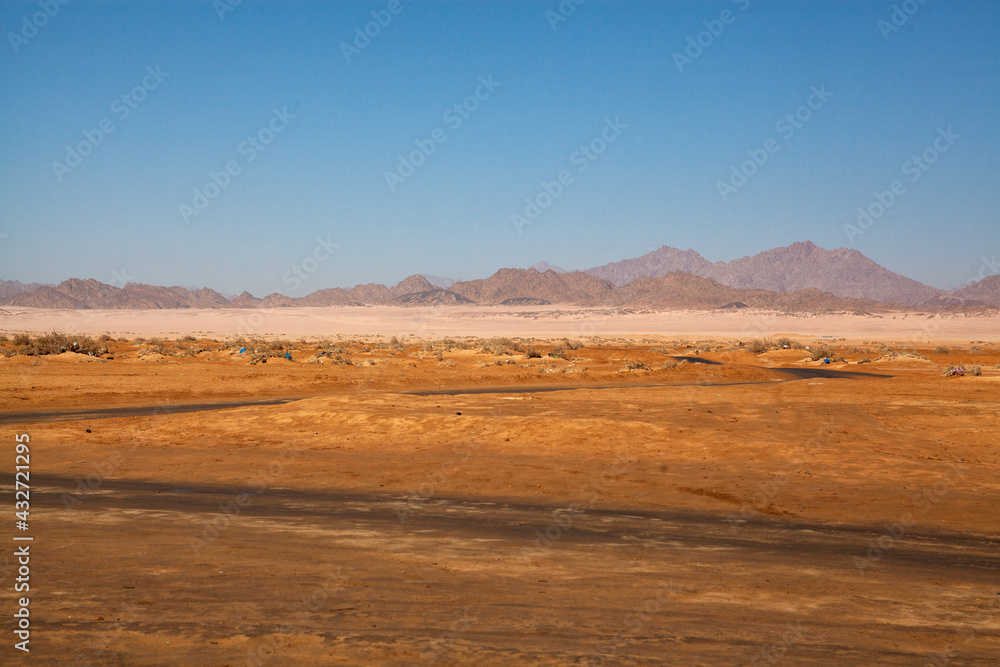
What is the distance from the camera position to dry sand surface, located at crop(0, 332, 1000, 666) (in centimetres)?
595

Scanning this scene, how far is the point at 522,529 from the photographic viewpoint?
1031 cm

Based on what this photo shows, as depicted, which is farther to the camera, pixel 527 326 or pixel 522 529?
pixel 527 326

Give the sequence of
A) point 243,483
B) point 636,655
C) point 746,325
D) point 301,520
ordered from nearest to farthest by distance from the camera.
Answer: point 636,655, point 301,520, point 243,483, point 746,325

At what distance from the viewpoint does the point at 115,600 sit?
6590 mm

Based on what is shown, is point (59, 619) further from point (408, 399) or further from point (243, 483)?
point (408, 399)

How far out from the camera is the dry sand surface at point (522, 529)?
19.5ft

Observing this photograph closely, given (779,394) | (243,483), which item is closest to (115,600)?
(243,483)

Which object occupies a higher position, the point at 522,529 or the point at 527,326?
the point at 527,326

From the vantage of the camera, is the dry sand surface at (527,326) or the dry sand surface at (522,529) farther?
the dry sand surface at (527,326)

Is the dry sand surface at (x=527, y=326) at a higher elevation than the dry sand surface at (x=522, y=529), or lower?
higher

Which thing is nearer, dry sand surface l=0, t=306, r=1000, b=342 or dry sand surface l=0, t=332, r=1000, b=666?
dry sand surface l=0, t=332, r=1000, b=666

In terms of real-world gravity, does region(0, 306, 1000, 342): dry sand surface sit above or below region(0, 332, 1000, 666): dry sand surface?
above

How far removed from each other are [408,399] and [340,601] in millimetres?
17842

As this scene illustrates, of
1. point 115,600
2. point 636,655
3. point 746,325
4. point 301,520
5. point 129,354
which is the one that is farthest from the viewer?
point 746,325
